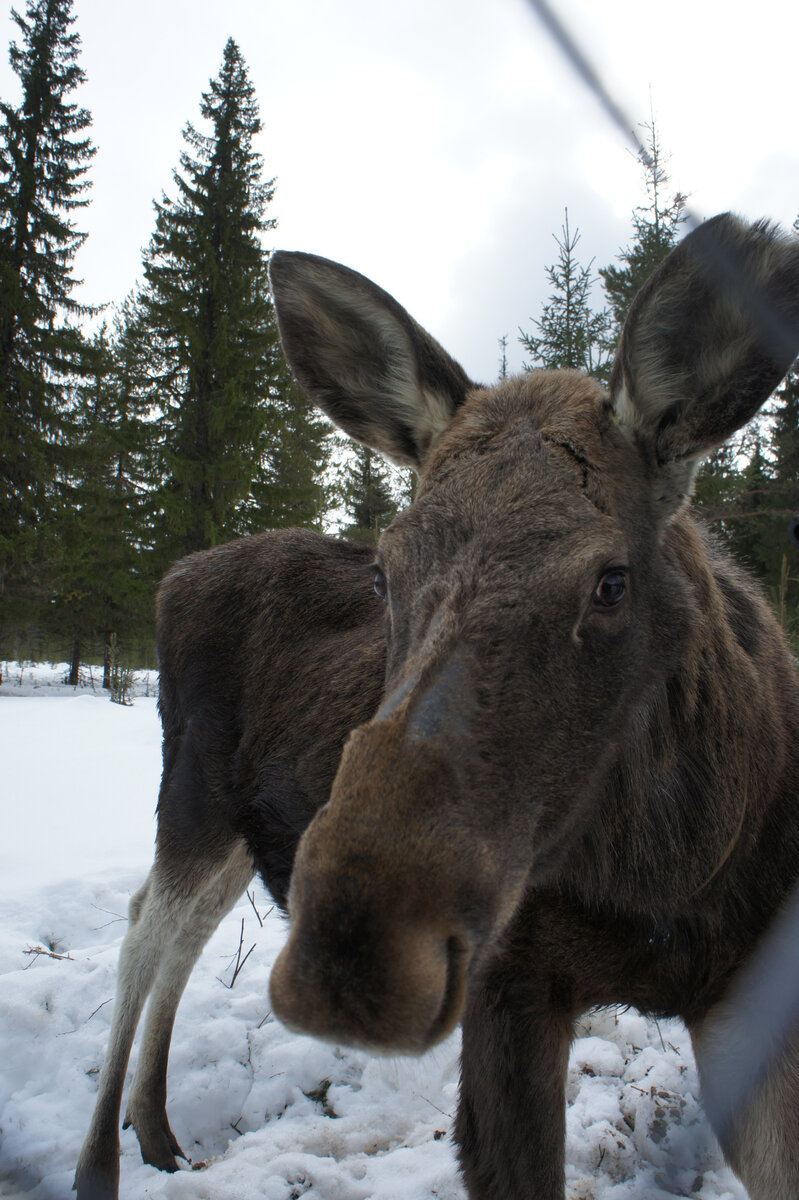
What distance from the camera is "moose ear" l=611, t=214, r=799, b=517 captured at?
1663 millimetres

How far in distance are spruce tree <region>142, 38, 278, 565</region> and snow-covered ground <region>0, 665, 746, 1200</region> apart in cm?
1464

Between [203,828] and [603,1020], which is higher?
[203,828]

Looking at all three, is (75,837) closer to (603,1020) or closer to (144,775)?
(144,775)

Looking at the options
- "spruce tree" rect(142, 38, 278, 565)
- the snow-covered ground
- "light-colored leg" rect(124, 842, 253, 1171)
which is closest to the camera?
the snow-covered ground

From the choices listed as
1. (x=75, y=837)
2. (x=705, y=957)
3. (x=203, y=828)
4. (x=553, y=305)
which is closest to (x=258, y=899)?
(x=75, y=837)

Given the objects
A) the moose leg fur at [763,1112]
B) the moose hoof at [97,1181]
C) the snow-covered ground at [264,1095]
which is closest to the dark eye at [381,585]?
the snow-covered ground at [264,1095]

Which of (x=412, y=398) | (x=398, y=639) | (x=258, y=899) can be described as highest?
(x=412, y=398)

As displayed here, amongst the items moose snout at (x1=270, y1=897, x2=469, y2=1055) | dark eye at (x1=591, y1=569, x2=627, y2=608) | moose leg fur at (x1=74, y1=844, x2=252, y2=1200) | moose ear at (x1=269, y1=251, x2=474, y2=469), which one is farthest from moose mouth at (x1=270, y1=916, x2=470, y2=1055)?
moose leg fur at (x1=74, y1=844, x2=252, y2=1200)

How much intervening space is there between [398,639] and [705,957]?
3.99 feet

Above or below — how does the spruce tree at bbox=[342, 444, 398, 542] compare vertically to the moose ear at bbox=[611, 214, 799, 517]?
above

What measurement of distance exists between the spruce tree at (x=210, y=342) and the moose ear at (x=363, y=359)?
15.9m

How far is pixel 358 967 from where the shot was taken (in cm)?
100

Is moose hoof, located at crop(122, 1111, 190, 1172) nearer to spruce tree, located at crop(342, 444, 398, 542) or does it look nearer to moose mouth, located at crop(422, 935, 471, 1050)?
moose mouth, located at crop(422, 935, 471, 1050)

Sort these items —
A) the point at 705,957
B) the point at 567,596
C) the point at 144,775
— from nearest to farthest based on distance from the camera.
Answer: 1. the point at 567,596
2. the point at 705,957
3. the point at 144,775
